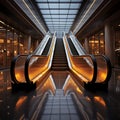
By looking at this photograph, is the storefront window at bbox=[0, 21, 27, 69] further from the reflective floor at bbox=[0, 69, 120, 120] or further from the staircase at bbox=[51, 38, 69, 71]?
the reflective floor at bbox=[0, 69, 120, 120]

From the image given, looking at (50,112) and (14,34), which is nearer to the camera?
(50,112)

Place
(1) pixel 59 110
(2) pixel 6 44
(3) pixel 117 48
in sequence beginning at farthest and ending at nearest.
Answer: (3) pixel 117 48, (2) pixel 6 44, (1) pixel 59 110

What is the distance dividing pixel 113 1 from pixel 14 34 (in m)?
12.3

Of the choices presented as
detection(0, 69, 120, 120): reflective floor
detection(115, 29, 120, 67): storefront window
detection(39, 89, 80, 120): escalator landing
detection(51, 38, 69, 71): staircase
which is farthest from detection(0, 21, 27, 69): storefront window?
detection(39, 89, 80, 120): escalator landing

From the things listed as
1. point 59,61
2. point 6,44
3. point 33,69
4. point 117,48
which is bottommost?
point 33,69

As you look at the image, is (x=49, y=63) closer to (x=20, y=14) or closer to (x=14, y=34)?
(x=20, y=14)

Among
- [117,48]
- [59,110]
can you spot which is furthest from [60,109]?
[117,48]

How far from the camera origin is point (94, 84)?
22.0 feet

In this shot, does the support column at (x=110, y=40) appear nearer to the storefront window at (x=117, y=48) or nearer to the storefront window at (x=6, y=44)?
the storefront window at (x=117, y=48)

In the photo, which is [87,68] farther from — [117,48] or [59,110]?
[117,48]

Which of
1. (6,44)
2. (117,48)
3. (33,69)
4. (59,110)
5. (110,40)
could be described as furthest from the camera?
(110,40)

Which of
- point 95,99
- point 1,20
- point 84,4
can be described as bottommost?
point 95,99

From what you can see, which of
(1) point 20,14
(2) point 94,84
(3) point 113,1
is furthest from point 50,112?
(1) point 20,14

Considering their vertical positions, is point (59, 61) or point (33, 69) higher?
point (59, 61)
